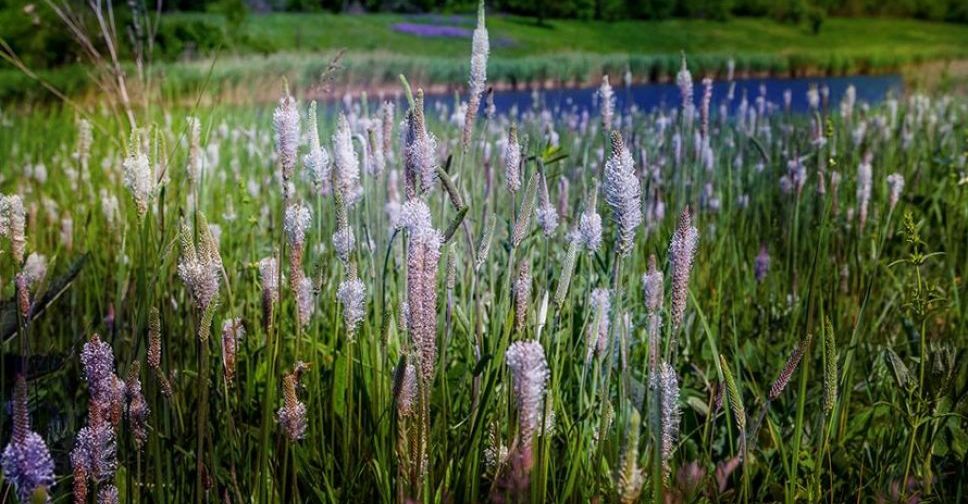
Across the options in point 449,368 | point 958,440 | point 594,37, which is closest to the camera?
point 958,440

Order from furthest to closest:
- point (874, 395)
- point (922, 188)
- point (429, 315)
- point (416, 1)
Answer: point (416, 1) → point (922, 188) → point (874, 395) → point (429, 315)

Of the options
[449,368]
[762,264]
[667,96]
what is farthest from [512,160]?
[667,96]

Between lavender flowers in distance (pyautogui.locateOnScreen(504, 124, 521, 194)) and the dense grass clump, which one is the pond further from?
lavender flowers in distance (pyautogui.locateOnScreen(504, 124, 521, 194))

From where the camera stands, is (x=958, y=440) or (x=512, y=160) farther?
(x=958, y=440)

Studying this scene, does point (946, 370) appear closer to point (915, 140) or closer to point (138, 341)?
point (138, 341)

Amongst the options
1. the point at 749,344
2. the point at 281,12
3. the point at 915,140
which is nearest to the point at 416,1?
the point at 281,12

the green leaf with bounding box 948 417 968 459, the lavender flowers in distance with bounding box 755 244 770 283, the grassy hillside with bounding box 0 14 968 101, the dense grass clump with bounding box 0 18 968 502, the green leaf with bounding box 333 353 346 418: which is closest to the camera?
the dense grass clump with bounding box 0 18 968 502

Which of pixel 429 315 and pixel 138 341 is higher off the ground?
pixel 429 315

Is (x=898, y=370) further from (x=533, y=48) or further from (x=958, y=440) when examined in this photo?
(x=533, y=48)

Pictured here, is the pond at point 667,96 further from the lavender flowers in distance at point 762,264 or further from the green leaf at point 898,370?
the green leaf at point 898,370

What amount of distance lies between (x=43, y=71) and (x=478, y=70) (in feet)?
43.6

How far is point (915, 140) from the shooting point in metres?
5.37

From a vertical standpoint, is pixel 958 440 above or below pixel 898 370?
below

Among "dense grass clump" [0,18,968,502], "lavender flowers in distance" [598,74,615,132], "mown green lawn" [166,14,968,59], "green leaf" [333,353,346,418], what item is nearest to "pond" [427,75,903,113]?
"lavender flowers in distance" [598,74,615,132]
